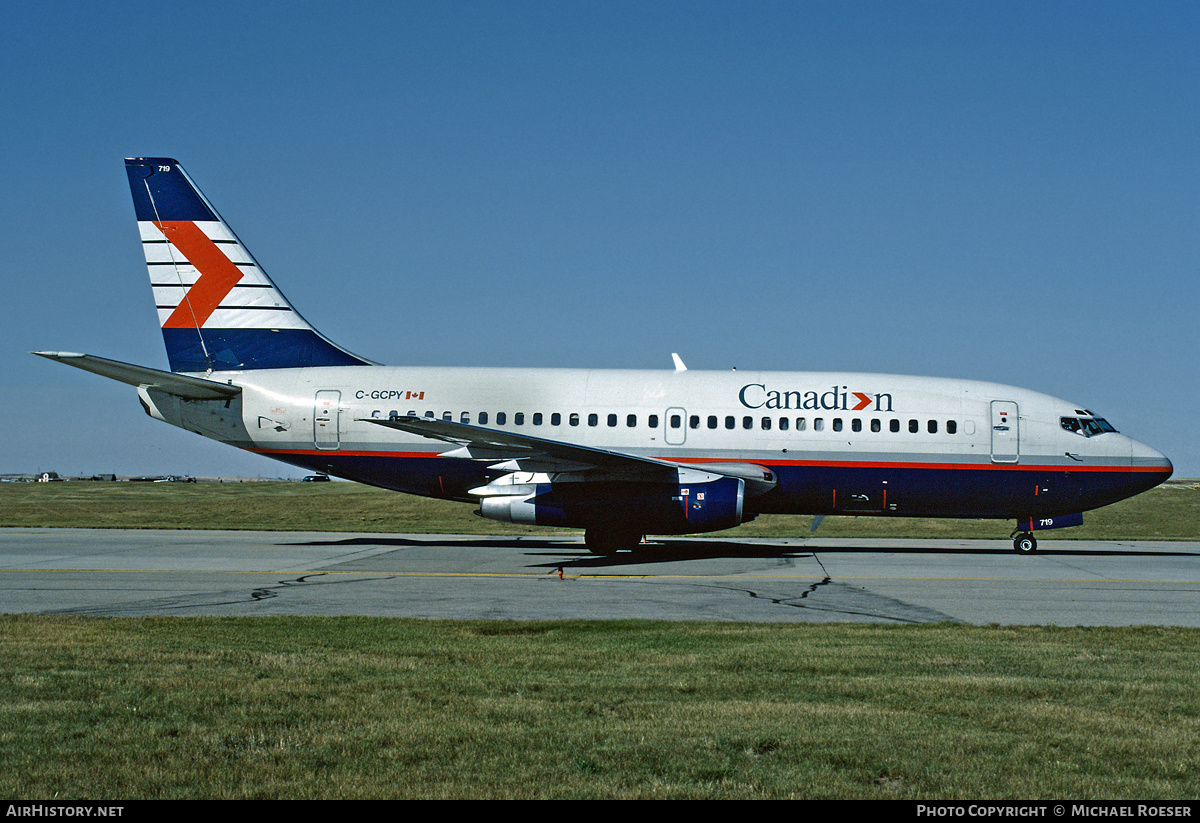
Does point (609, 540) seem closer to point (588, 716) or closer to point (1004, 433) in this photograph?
point (1004, 433)

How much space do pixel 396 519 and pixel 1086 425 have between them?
2389 centimetres

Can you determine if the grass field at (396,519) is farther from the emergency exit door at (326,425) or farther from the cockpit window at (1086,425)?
the cockpit window at (1086,425)

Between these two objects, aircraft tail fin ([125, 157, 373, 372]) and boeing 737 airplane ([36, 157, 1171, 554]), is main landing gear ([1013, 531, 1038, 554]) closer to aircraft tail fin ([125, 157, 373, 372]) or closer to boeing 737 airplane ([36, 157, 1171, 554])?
boeing 737 airplane ([36, 157, 1171, 554])

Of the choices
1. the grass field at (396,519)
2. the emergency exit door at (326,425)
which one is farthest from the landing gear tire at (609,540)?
the grass field at (396,519)

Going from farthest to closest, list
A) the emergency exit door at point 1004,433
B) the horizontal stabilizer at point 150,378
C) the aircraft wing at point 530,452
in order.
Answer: the emergency exit door at point 1004,433 → the horizontal stabilizer at point 150,378 → the aircraft wing at point 530,452

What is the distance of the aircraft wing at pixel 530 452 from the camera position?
2022cm

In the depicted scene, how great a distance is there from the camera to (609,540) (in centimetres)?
2216

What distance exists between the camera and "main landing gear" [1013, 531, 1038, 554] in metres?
24.1

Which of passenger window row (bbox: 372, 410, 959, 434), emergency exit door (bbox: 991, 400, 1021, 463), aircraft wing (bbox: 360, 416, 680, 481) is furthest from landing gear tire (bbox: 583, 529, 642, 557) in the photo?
emergency exit door (bbox: 991, 400, 1021, 463)

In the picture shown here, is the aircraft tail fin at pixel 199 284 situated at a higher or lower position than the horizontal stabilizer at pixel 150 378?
higher

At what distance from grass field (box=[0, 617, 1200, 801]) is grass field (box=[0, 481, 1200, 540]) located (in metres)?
20.8

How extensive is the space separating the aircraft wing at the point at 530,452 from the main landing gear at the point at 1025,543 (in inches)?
376

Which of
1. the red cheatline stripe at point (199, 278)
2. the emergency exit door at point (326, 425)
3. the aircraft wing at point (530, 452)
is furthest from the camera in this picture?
the red cheatline stripe at point (199, 278)
